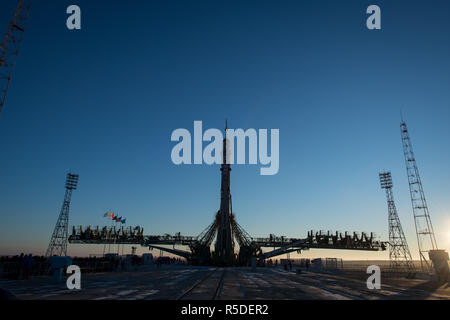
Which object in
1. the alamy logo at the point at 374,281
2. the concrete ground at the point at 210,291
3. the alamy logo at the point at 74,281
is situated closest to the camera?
the concrete ground at the point at 210,291

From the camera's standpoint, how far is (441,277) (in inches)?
1006

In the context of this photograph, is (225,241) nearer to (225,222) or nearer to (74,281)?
(225,222)

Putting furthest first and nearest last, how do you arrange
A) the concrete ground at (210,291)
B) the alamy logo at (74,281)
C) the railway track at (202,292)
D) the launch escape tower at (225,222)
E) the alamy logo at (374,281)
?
the launch escape tower at (225,222), the alamy logo at (374,281), the alamy logo at (74,281), the concrete ground at (210,291), the railway track at (202,292)

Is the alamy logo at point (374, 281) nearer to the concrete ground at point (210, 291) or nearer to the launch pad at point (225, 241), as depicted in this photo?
the concrete ground at point (210, 291)

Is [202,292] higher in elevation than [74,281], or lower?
higher

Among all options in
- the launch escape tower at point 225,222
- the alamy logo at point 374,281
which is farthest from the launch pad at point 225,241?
the alamy logo at point 374,281

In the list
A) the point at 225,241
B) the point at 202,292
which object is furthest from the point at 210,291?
the point at 225,241

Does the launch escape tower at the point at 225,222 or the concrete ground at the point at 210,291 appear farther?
the launch escape tower at the point at 225,222

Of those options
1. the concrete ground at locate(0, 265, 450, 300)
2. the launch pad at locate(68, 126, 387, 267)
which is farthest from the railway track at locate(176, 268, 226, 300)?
the launch pad at locate(68, 126, 387, 267)

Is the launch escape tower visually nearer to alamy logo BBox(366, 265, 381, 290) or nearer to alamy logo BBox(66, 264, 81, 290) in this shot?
alamy logo BBox(366, 265, 381, 290)
